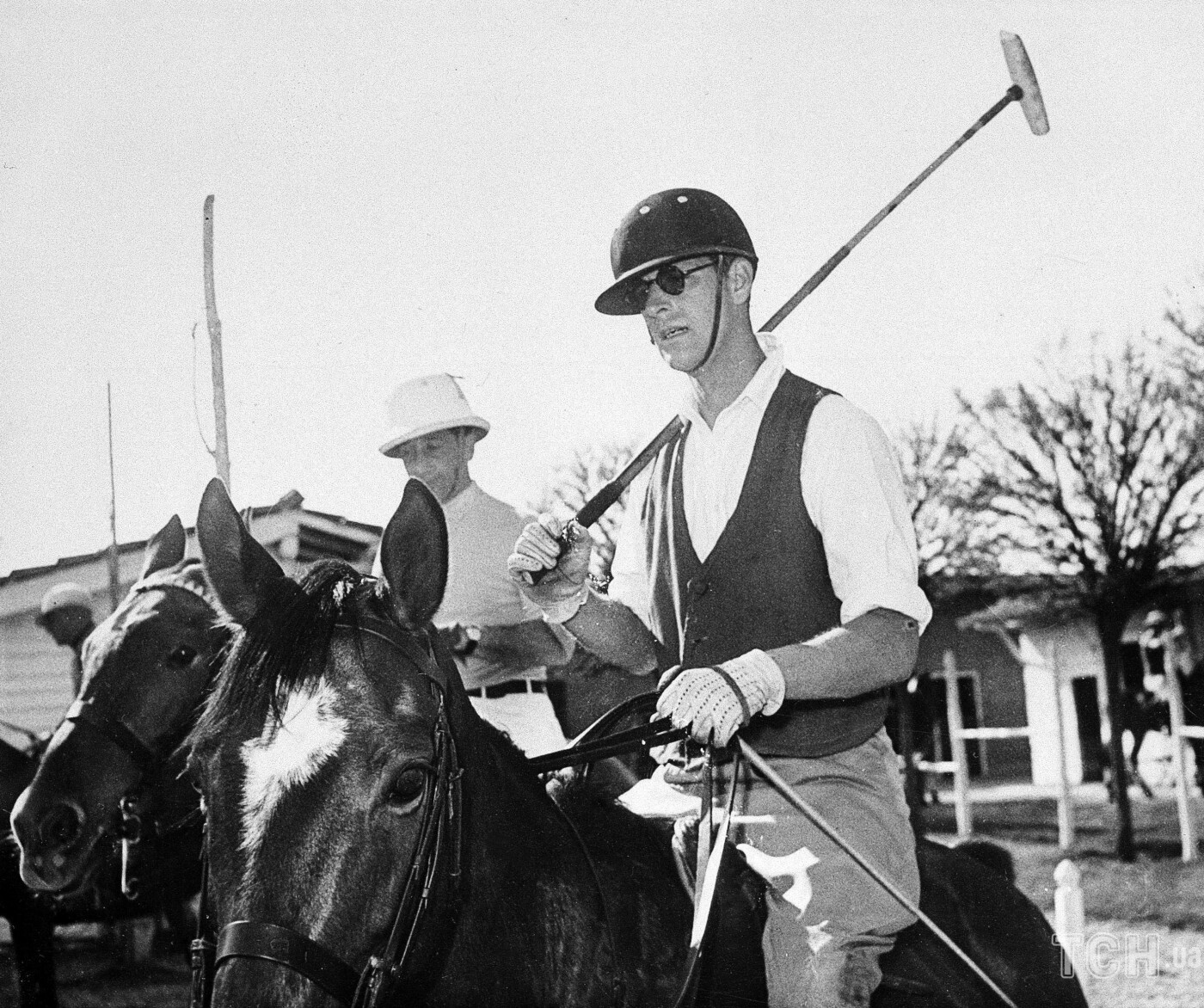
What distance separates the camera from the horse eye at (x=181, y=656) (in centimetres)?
399

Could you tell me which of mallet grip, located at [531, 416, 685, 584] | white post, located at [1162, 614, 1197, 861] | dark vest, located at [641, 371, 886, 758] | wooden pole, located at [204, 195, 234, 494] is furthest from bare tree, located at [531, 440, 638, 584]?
dark vest, located at [641, 371, 886, 758]

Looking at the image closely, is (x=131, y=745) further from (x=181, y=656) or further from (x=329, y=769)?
(x=329, y=769)

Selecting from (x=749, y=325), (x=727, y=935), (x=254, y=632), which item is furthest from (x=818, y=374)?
(x=254, y=632)

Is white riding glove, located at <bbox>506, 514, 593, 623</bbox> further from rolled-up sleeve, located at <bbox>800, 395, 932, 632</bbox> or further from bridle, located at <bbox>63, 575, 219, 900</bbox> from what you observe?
bridle, located at <bbox>63, 575, 219, 900</bbox>

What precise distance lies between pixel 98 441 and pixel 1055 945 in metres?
4.88

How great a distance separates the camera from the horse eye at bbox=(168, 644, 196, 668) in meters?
3.99

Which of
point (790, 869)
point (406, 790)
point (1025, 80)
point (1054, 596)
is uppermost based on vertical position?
point (1025, 80)

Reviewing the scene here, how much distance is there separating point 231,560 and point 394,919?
740 millimetres

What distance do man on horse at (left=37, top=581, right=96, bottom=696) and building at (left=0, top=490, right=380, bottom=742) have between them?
0.25 m

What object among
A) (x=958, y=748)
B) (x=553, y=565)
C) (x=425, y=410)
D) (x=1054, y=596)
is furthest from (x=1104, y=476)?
(x=553, y=565)

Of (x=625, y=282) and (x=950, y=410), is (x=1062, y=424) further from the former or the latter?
(x=625, y=282)

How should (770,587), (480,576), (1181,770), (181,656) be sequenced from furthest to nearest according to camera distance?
(1181,770) < (480,576) < (181,656) < (770,587)

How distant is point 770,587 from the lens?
7.83 feet

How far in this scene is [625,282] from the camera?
2607 mm
